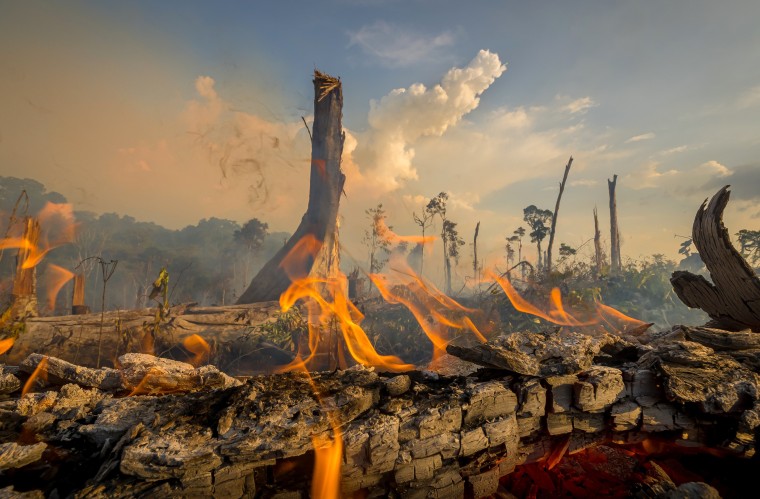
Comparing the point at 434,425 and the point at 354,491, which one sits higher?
the point at 434,425

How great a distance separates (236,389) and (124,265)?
192ft

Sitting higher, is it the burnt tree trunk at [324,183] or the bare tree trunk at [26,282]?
the burnt tree trunk at [324,183]

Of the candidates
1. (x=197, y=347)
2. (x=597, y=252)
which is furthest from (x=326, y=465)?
(x=597, y=252)

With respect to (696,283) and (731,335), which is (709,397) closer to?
(731,335)

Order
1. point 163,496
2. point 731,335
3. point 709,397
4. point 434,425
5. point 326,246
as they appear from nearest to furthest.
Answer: point 163,496
point 434,425
point 709,397
point 731,335
point 326,246

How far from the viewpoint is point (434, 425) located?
3.35 meters

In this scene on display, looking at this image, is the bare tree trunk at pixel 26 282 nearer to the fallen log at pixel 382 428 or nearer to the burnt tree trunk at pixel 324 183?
the fallen log at pixel 382 428

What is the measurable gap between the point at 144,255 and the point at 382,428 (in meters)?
59.4

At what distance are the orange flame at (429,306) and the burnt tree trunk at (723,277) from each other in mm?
10075

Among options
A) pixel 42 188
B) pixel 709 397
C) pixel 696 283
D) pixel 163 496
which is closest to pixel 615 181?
pixel 696 283

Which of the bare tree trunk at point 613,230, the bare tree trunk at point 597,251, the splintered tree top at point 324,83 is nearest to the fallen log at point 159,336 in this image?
the splintered tree top at point 324,83

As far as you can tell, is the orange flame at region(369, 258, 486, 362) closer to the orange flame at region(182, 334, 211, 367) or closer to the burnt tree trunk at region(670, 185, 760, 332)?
the orange flame at region(182, 334, 211, 367)

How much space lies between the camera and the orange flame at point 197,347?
12609mm

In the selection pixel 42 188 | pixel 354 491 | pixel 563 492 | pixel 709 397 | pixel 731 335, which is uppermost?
pixel 42 188
